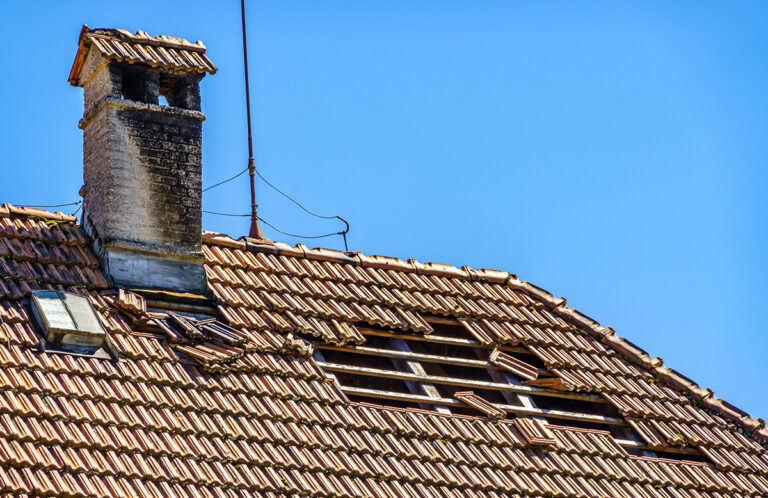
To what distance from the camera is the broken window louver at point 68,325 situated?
11805mm

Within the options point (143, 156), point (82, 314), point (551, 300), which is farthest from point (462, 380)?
point (82, 314)

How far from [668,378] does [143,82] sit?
609cm

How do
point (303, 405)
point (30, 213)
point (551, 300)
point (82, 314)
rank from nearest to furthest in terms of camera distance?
1. point (82, 314)
2. point (303, 405)
3. point (30, 213)
4. point (551, 300)

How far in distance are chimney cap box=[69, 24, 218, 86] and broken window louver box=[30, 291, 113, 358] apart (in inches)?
102

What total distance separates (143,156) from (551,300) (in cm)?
465

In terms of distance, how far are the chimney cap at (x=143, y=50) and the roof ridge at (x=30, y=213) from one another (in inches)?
59.5

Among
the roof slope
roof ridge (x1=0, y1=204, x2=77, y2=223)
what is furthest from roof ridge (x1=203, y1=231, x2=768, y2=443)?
roof ridge (x1=0, y1=204, x2=77, y2=223)

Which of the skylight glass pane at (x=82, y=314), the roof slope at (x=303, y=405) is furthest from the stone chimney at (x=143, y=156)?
the skylight glass pane at (x=82, y=314)

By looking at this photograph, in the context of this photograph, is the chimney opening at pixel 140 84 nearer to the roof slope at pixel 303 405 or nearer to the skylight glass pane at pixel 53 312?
the roof slope at pixel 303 405

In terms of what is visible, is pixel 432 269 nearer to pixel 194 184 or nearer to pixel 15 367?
pixel 194 184

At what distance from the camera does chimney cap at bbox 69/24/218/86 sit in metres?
13.8

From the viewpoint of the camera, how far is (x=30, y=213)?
13.6 metres

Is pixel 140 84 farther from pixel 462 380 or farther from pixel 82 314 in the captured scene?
pixel 462 380

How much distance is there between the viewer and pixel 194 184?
13.9 m
